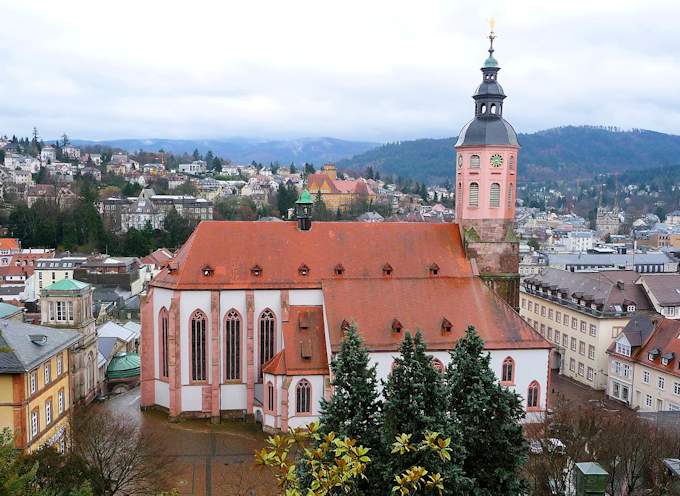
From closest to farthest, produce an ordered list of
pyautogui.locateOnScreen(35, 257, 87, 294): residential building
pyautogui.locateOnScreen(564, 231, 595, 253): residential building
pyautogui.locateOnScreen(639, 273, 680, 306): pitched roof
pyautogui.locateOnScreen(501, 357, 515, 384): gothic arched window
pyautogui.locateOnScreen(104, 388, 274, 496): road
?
1. pyautogui.locateOnScreen(104, 388, 274, 496): road
2. pyautogui.locateOnScreen(501, 357, 515, 384): gothic arched window
3. pyautogui.locateOnScreen(639, 273, 680, 306): pitched roof
4. pyautogui.locateOnScreen(35, 257, 87, 294): residential building
5. pyautogui.locateOnScreen(564, 231, 595, 253): residential building

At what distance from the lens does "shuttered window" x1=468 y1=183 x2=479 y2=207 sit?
135ft

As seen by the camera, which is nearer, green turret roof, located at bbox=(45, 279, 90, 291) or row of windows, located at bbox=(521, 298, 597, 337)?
green turret roof, located at bbox=(45, 279, 90, 291)

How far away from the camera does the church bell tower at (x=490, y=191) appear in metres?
40.7

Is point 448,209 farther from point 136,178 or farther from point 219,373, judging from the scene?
point 219,373

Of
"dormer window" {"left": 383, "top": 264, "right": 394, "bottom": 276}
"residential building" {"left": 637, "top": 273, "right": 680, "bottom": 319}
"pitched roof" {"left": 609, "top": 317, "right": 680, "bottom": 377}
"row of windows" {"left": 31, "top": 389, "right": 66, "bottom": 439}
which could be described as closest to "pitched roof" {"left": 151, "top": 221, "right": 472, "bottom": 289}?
"dormer window" {"left": 383, "top": 264, "right": 394, "bottom": 276}

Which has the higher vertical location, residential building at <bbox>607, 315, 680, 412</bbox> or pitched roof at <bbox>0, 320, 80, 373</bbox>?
pitched roof at <bbox>0, 320, 80, 373</bbox>

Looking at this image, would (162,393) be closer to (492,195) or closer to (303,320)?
(303,320)

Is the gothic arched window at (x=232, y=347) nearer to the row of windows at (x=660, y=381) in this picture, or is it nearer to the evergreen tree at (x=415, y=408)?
the evergreen tree at (x=415, y=408)

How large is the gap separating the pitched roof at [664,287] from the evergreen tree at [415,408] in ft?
132

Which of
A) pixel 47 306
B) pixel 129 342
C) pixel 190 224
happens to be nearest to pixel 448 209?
pixel 190 224

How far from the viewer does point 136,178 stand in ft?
551

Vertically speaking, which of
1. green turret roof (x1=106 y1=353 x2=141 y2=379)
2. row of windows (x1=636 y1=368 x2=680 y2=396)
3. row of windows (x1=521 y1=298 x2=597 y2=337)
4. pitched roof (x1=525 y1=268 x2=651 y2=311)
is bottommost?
green turret roof (x1=106 y1=353 x2=141 y2=379)

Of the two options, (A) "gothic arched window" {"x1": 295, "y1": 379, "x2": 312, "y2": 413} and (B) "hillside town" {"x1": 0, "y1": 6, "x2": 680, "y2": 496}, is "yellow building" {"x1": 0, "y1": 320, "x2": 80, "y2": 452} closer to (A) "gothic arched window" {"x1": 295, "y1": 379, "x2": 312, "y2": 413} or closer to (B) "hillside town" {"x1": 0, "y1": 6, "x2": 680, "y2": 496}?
(B) "hillside town" {"x1": 0, "y1": 6, "x2": 680, "y2": 496}

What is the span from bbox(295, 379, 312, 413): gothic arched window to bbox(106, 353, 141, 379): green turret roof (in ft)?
52.5
